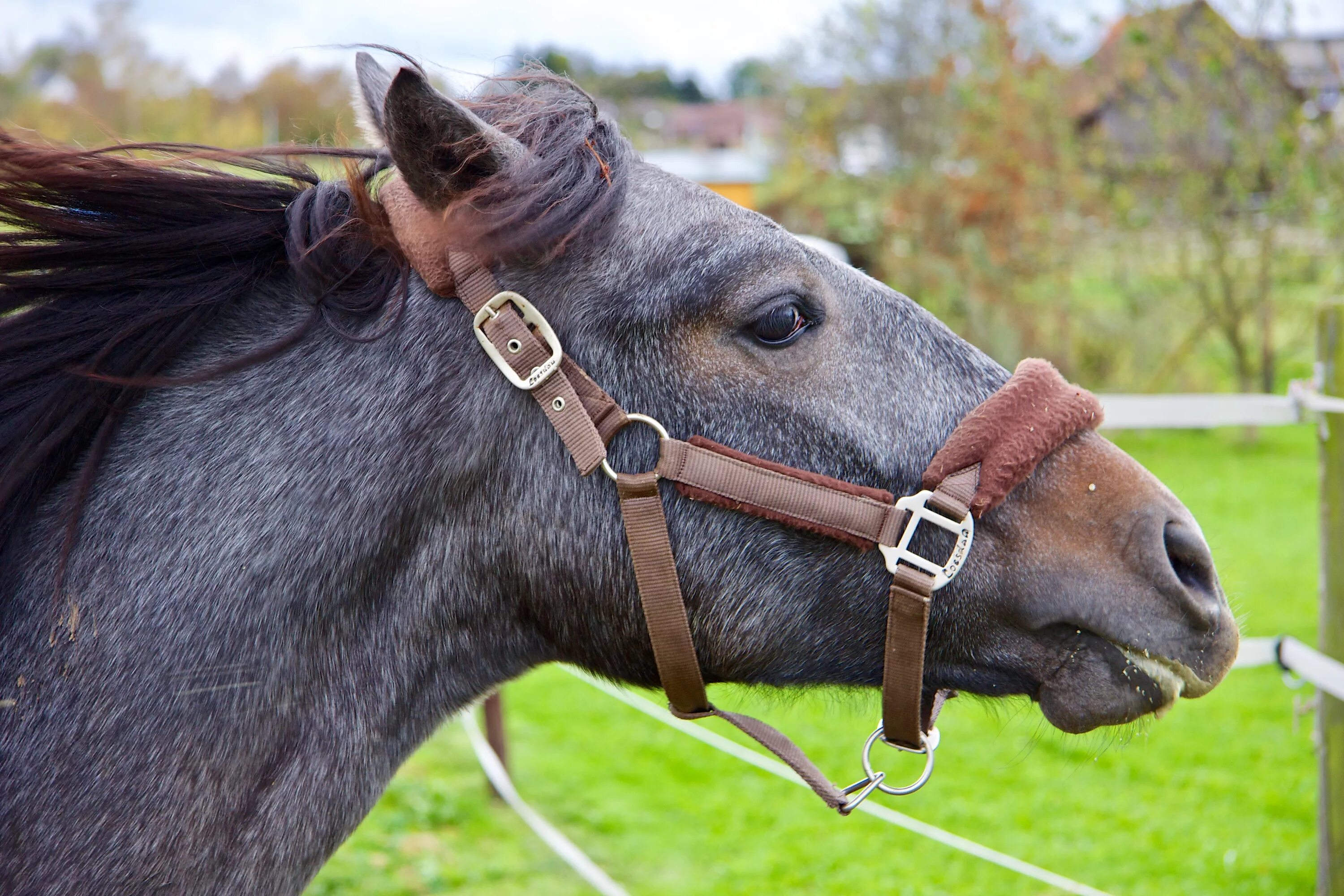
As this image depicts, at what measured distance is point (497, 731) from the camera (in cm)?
428

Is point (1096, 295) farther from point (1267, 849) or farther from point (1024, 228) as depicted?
point (1267, 849)

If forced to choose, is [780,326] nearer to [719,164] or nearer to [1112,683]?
[1112,683]

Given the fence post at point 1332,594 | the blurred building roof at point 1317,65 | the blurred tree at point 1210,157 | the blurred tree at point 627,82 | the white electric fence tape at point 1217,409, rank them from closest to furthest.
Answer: the fence post at point 1332,594, the white electric fence tape at point 1217,409, the blurred building roof at point 1317,65, the blurred tree at point 1210,157, the blurred tree at point 627,82

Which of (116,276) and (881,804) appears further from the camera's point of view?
(881,804)

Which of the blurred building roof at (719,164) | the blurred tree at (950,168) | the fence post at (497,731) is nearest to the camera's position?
the fence post at (497,731)

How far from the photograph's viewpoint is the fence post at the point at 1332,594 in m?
2.79

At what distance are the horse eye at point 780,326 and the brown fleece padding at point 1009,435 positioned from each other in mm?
306

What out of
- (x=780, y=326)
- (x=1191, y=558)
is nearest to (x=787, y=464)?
(x=780, y=326)

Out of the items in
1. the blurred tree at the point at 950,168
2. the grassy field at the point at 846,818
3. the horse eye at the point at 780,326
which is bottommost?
the blurred tree at the point at 950,168

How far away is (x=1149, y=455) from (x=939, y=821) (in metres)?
7.83

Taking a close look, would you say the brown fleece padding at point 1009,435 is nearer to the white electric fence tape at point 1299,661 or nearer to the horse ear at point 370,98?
the horse ear at point 370,98

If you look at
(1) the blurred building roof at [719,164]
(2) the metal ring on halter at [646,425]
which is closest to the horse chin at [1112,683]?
(2) the metal ring on halter at [646,425]

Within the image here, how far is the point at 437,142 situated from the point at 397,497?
1.76ft

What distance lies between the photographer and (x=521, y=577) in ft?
5.16
